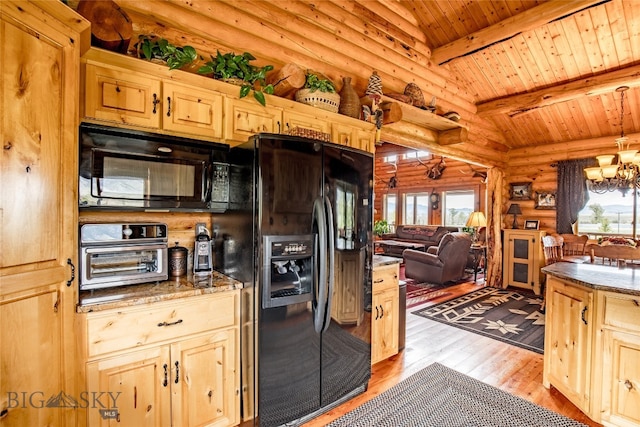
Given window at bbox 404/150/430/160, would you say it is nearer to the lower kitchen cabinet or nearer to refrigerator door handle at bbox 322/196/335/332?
the lower kitchen cabinet

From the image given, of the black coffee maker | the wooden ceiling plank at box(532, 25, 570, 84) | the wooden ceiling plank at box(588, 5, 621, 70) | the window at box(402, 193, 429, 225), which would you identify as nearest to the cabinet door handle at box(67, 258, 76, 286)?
the black coffee maker

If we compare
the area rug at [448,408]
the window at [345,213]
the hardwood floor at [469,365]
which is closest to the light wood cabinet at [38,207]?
the window at [345,213]

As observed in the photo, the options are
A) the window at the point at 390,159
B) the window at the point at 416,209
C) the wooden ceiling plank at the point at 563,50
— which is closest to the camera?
the wooden ceiling plank at the point at 563,50

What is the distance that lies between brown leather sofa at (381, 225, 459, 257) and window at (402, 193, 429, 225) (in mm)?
462

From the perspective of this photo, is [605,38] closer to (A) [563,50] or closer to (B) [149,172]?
(A) [563,50]

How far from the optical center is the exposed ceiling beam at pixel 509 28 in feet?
9.66

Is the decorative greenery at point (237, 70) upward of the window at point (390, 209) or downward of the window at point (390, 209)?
upward

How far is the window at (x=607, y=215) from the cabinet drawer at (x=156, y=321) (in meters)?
6.25

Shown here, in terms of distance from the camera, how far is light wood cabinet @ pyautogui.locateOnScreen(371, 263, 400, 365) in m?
2.66

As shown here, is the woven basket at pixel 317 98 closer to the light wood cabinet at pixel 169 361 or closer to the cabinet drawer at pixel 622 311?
the light wood cabinet at pixel 169 361

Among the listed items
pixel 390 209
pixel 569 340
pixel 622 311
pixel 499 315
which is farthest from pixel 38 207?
pixel 390 209

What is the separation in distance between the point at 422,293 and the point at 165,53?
4937mm

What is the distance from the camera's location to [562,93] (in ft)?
13.6

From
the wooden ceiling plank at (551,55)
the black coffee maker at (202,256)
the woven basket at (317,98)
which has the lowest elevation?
the black coffee maker at (202,256)
